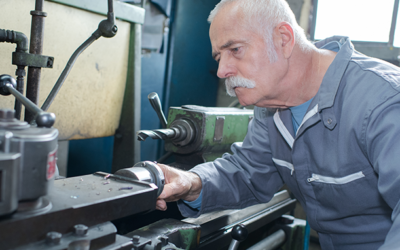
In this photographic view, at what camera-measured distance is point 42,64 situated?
38.1 inches

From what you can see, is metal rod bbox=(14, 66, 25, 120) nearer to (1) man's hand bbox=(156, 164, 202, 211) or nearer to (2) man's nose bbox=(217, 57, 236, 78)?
(1) man's hand bbox=(156, 164, 202, 211)

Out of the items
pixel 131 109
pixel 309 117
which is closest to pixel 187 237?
pixel 309 117

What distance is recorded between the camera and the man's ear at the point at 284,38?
1039 mm

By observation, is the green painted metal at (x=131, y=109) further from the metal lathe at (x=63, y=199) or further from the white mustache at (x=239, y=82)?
the white mustache at (x=239, y=82)

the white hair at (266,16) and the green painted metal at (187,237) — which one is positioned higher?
the white hair at (266,16)

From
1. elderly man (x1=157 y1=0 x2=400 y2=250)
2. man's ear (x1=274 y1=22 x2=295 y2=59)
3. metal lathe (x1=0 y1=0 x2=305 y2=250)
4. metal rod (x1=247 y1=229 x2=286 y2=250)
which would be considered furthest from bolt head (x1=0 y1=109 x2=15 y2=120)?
metal rod (x1=247 y1=229 x2=286 y2=250)

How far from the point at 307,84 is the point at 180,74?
2136 millimetres

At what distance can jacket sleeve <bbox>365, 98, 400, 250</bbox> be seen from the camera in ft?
2.30

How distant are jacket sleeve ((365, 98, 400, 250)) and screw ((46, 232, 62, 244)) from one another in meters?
0.59

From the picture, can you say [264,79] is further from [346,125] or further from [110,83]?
[110,83]

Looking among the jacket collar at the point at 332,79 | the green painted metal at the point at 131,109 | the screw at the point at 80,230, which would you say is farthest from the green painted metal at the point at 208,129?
the screw at the point at 80,230

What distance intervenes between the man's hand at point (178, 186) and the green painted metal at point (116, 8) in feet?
2.68

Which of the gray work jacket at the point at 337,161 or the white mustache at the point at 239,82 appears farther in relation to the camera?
the white mustache at the point at 239,82

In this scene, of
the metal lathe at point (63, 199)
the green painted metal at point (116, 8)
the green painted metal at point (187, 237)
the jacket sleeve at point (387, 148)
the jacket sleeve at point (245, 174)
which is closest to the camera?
the metal lathe at point (63, 199)
